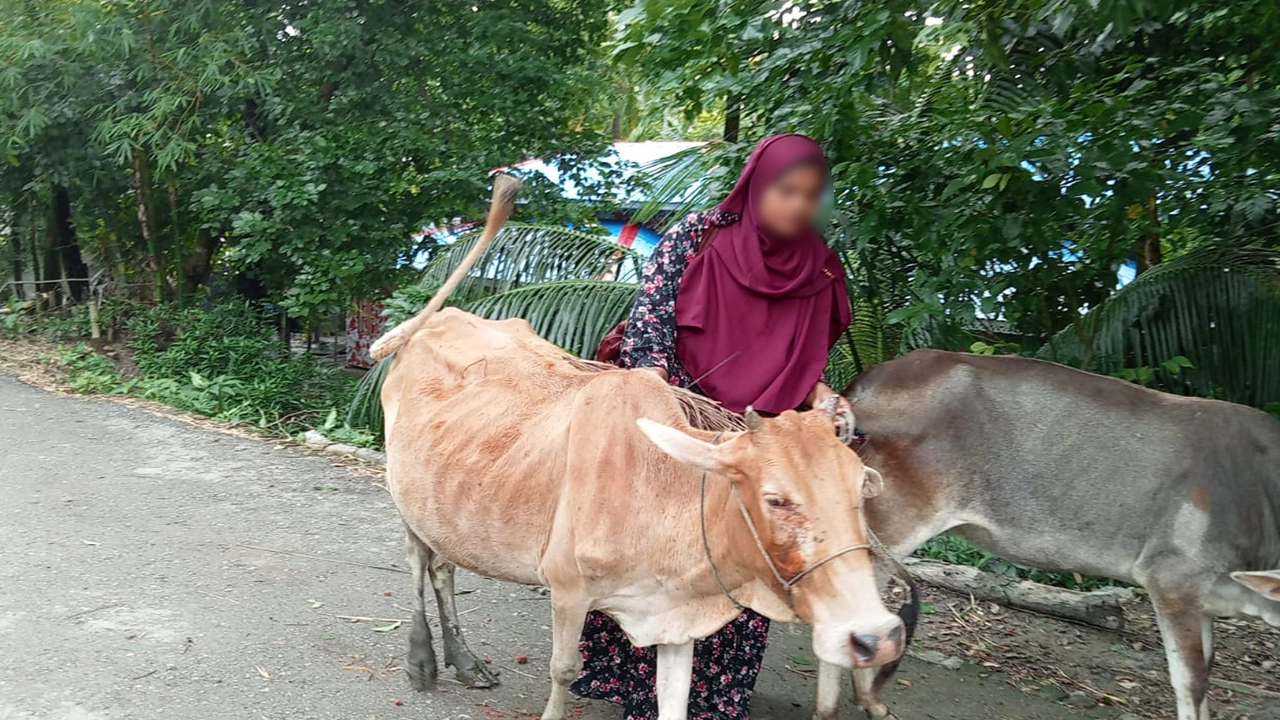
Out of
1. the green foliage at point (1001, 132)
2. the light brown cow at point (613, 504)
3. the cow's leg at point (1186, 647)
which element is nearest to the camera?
the light brown cow at point (613, 504)

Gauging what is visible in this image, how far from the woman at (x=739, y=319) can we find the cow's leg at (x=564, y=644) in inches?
15.6

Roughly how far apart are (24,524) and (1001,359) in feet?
17.0

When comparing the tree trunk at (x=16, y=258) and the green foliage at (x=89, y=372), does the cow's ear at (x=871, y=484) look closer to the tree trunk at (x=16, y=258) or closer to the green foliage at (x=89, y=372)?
the green foliage at (x=89, y=372)

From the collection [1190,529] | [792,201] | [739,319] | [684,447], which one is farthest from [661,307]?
[1190,529]

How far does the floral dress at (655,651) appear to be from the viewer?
354 centimetres

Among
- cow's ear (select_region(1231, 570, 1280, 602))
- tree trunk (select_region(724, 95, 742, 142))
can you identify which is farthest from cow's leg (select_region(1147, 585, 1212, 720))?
tree trunk (select_region(724, 95, 742, 142))

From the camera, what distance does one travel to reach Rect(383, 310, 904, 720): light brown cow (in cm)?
248

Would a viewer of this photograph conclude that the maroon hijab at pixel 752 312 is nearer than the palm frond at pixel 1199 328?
Yes

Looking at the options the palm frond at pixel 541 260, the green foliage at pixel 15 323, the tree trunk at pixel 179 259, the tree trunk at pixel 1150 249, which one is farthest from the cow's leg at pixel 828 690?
the green foliage at pixel 15 323

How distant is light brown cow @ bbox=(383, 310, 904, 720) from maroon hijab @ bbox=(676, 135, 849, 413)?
1.15 feet

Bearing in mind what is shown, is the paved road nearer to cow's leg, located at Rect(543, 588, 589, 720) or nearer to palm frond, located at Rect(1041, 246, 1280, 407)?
cow's leg, located at Rect(543, 588, 589, 720)

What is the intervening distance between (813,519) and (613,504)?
72 centimetres

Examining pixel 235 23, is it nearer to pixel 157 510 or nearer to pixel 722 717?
pixel 157 510

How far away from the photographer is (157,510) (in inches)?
249
